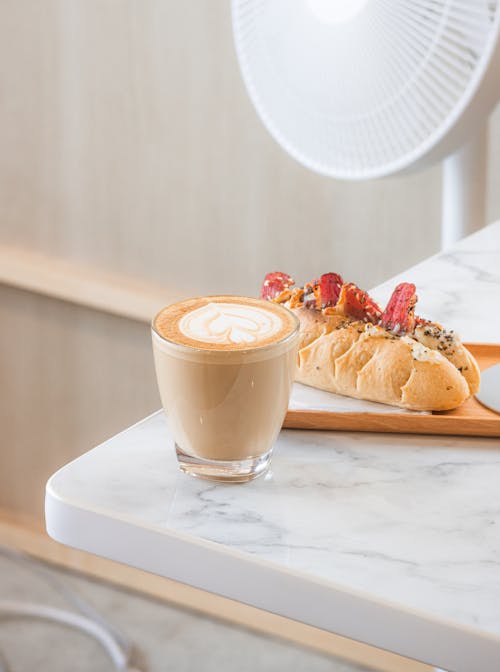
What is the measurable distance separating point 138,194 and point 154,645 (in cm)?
78

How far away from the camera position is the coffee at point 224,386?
0.53 metres

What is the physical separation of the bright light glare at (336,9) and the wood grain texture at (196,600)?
1.12 meters

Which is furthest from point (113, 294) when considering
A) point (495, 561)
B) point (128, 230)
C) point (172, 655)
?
point (495, 561)

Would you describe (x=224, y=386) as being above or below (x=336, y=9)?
below

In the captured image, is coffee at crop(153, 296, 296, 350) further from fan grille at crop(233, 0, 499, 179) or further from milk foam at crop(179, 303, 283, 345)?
fan grille at crop(233, 0, 499, 179)

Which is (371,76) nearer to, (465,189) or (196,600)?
(465,189)

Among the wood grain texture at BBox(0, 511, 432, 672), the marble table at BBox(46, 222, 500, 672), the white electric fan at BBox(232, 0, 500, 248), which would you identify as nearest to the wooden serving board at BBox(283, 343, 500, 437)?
the marble table at BBox(46, 222, 500, 672)

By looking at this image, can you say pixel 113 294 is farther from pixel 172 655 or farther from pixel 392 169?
pixel 392 169

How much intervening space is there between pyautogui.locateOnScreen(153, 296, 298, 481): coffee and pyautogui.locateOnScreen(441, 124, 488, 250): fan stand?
0.23 m

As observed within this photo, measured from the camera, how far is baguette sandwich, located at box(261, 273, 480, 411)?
0.61 m

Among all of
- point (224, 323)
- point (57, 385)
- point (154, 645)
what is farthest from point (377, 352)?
point (57, 385)

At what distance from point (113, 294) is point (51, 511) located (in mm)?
1205

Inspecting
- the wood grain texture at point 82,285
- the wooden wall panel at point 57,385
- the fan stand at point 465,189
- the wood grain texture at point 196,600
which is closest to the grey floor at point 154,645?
the wood grain texture at point 196,600

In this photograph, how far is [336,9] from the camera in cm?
57
